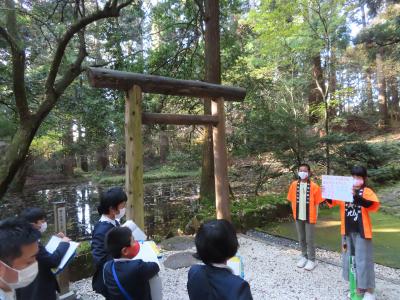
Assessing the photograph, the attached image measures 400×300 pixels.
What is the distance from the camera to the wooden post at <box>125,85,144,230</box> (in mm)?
3758

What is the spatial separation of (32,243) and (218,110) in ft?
11.9

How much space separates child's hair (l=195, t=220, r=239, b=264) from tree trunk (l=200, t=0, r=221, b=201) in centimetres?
576

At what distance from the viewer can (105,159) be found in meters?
25.6

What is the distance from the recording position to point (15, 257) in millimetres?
1431

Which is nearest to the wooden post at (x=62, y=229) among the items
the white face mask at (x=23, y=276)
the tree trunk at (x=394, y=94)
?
the white face mask at (x=23, y=276)

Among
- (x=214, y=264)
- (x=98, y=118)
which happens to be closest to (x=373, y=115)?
(x=98, y=118)

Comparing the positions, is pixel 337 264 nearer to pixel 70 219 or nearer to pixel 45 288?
pixel 45 288

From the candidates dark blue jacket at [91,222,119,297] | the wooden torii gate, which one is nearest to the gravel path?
the wooden torii gate

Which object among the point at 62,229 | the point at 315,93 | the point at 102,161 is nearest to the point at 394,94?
the point at 315,93

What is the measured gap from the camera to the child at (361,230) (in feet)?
11.0

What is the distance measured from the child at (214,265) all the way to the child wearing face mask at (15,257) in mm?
811

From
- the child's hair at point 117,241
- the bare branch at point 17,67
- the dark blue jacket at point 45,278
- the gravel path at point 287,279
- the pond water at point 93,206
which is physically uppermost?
the bare branch at point 17,67

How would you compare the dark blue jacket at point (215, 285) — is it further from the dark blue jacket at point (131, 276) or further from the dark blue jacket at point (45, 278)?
the dark blue jacket at point (45, 278)

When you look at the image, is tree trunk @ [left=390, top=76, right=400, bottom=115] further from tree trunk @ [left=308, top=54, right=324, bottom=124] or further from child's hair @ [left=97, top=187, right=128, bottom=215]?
child's hair @ [left=97, top=187, right=128, bottom=215]
